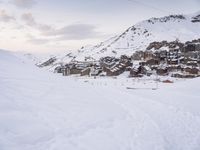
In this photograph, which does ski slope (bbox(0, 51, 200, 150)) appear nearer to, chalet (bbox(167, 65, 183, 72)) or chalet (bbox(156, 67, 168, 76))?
chalet (bbox(156, 67, 168, 76))

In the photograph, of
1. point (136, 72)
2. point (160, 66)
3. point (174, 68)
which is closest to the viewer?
point (136, 72)

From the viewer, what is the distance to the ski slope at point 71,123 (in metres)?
6.16

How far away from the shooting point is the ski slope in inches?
242

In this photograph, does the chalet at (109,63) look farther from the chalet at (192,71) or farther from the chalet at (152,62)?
the chalet at (192,71)

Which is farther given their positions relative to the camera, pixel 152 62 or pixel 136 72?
pixel 152 62

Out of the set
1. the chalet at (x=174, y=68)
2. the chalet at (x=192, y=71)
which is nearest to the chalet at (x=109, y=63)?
the chalet at (x=174, y=68)

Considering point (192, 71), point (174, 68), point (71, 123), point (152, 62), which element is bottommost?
point (71, 123)

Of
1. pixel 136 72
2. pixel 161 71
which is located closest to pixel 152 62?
pixel 161 71

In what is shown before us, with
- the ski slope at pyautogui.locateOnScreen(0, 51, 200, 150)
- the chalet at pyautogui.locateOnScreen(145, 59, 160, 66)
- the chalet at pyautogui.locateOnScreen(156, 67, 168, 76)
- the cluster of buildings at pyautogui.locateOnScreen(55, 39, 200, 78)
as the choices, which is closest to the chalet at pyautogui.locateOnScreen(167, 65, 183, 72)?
the cluster of buildings at pyautogui.locateOnScreen(55, 39, 200, 78)

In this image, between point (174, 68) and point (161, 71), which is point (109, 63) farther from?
point (161, 71)

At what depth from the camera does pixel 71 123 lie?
7.27 metres

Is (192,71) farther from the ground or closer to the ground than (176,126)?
farther from the ground

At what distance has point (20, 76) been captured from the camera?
9.98m

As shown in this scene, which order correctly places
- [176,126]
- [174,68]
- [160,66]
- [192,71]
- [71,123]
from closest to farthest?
1. [71,123]
2. [176,126]
3. [192,71]
4. [160,66]
5. [174,68]
